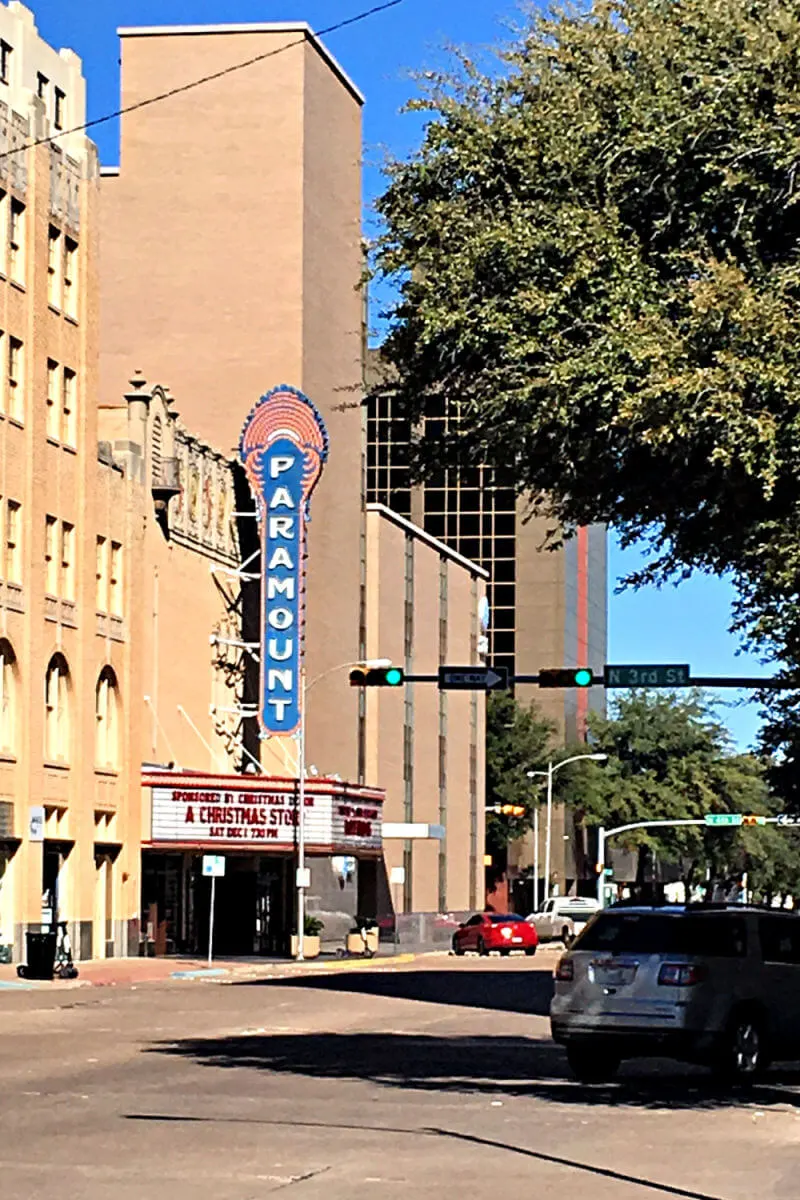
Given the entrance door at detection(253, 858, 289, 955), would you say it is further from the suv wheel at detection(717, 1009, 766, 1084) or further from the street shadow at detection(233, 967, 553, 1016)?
the suv wheel at detection(717, 1009, 766, 1084)

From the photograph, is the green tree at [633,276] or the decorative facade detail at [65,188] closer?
the green tree at [633,276]

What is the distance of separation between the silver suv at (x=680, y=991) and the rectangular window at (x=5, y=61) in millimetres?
36868

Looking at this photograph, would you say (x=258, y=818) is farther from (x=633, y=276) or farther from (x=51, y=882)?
(x=633, y=276)

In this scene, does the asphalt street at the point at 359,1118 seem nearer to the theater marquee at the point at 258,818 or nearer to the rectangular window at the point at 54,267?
the rectangular window at the point at 54,267

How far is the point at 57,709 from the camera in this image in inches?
2162

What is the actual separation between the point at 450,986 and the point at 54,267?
71.5 ft

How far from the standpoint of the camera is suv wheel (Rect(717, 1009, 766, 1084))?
829 inches

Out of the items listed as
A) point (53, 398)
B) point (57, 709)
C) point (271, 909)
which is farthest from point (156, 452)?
point (271, 909)

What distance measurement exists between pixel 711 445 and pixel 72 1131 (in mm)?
7584

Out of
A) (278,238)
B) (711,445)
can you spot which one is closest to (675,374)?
(711,445)

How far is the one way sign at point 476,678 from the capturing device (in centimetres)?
3669

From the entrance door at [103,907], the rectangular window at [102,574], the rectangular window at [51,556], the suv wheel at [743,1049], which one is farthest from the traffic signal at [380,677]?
the rectangular window at [102,574]

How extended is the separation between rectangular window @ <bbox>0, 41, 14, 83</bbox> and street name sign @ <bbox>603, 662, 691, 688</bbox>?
2541 centimetres

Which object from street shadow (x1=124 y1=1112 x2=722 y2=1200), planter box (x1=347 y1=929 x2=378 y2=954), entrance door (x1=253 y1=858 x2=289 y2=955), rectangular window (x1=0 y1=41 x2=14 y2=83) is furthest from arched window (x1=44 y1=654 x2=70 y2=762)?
street shadow (x1=124 y1=1112 x2=722 y2=1200)
